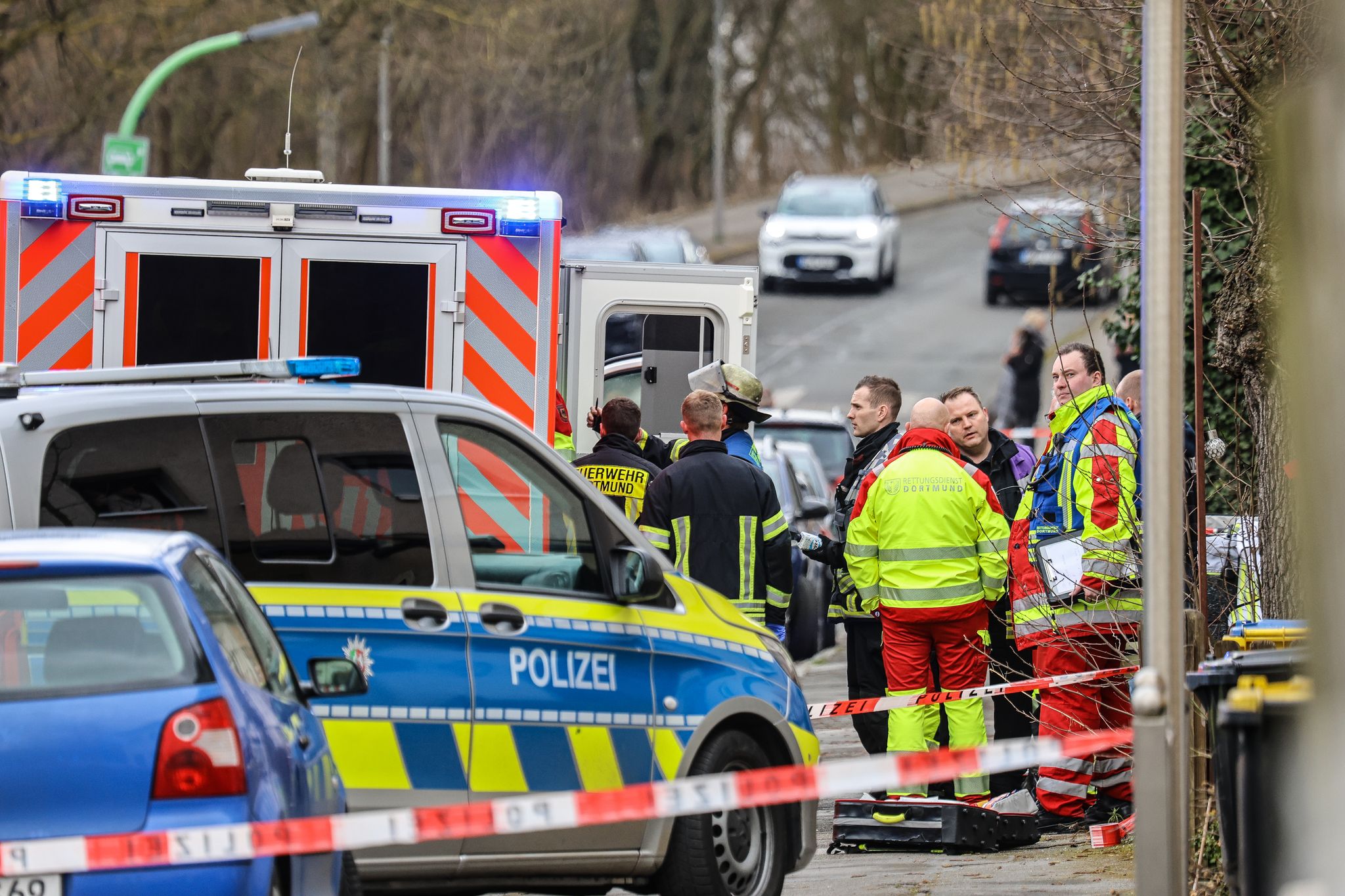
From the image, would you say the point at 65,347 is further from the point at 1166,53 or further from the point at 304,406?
the point at 1166,53

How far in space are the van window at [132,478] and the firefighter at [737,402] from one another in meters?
3.89

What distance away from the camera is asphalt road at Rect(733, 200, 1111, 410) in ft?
102

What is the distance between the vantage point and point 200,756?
15.2 ft

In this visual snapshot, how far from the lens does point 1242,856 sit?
467 centimetres

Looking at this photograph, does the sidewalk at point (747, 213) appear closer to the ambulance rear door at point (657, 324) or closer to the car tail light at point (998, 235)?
the car tail light at point (998, 235)

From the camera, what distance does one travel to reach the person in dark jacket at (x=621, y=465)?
32.9 feet

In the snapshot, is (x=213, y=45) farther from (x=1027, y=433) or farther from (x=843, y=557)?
(x=843, y=557)

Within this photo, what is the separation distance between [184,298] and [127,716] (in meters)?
4.29

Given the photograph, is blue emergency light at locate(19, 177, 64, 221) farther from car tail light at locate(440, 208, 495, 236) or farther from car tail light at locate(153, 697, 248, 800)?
car tail light at locate(153, 697, 248, 800)

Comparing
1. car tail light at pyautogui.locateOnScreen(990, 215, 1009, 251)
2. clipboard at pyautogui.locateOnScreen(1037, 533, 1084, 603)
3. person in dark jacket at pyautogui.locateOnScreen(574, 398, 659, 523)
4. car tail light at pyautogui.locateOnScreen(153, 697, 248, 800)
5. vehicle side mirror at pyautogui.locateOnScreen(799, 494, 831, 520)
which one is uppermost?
car tail light at pyautogui.locateOnScreen(990, 215, 1009, 251)

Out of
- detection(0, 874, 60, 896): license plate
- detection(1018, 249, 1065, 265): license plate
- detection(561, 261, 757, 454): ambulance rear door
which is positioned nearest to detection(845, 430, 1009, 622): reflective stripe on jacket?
detection(561, 261, 757, 454): ambulance rear door

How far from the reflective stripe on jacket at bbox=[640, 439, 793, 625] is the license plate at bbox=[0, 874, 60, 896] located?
15.7 ft

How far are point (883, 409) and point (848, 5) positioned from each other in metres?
47.8

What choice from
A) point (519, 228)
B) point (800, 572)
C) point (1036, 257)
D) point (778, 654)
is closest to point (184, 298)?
point (519, 228)
